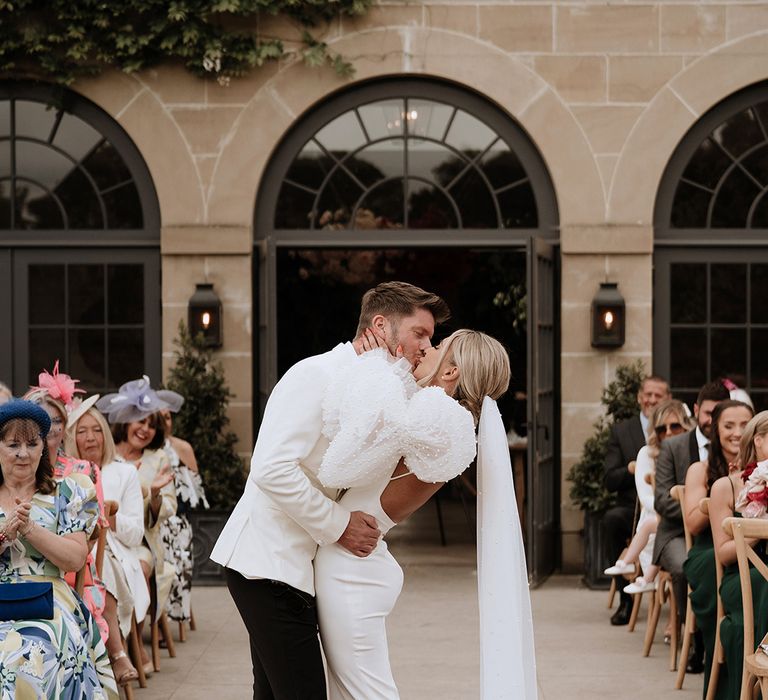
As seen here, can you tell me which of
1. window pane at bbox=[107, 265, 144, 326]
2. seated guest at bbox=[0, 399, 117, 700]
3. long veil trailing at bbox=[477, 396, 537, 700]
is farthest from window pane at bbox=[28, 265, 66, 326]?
long veil trailing at bbox=[477, 396, 537, 700]

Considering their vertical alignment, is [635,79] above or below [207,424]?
above

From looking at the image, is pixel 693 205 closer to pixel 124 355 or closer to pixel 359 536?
pixel 124 355

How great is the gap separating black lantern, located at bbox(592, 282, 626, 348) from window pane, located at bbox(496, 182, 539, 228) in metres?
0.87

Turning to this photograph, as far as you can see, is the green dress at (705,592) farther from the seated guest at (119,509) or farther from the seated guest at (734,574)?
the seated guest at (119,509)

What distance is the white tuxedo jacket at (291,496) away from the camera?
3869 millimetres

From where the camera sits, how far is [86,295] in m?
10.9

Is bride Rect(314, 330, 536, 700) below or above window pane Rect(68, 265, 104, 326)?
below

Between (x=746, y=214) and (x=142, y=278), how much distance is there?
16.3ft

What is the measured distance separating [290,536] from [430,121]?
7213 millimetres

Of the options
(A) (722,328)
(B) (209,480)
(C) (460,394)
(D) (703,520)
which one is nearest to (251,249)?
(B) (209,480)

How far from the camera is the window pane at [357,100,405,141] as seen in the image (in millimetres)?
10742

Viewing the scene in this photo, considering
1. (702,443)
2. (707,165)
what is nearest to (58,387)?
(702,443)

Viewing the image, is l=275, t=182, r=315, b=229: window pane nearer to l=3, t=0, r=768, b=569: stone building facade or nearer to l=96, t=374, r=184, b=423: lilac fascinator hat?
l=3, t=0, r=768, b=569: stone building facade

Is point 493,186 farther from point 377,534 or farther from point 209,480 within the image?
point 377,534
